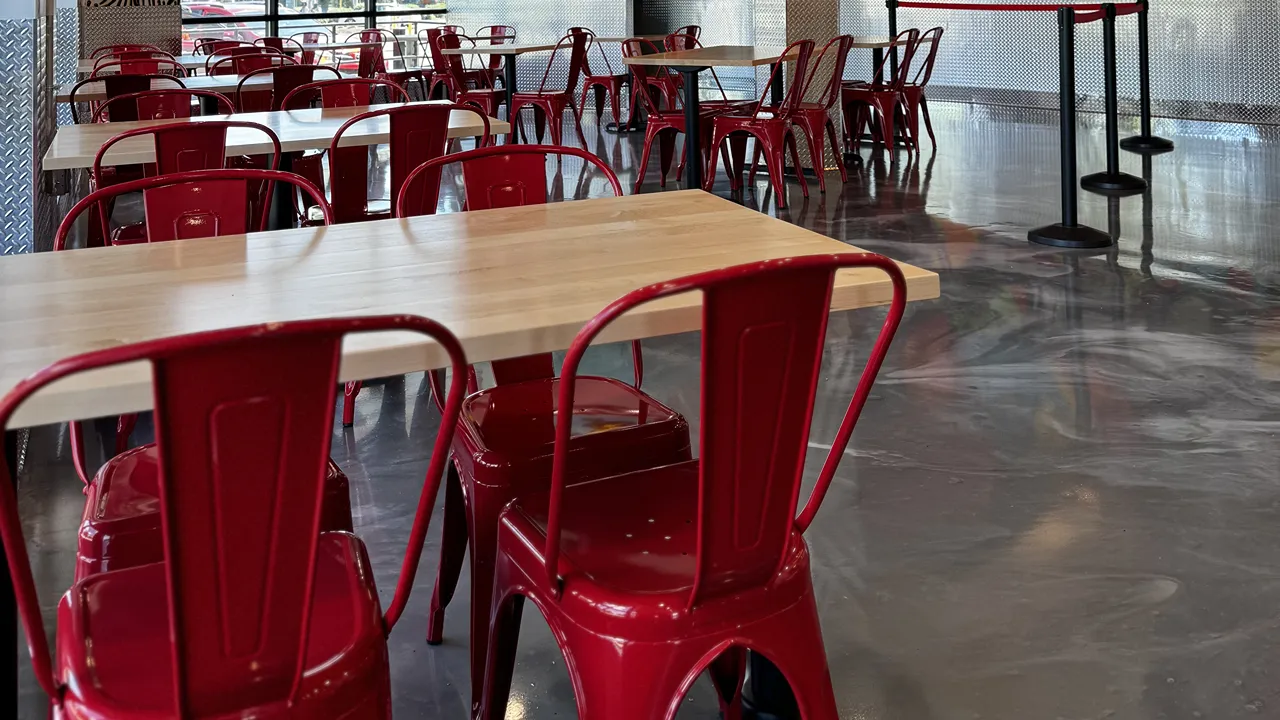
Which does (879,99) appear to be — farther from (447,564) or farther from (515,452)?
(515,452)

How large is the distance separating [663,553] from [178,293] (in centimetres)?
83

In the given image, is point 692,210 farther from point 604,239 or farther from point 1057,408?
point 1057,408

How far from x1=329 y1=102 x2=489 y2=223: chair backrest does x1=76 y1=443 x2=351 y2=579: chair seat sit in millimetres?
1969

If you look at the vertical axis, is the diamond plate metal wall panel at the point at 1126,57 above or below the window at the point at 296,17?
below

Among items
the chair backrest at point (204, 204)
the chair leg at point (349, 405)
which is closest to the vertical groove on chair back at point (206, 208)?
the chair backrest at point (204, 204)

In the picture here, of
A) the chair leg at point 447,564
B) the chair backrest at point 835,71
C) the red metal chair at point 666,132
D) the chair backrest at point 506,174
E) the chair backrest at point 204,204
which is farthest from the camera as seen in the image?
the red metal chair at point 666,132

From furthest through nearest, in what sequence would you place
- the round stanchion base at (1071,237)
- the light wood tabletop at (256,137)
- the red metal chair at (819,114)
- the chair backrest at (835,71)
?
the red metal chair at (819,114), the chair backrest at (835,71), the round stanchion base at (1071,237), the light wood tabletop at (256,137)

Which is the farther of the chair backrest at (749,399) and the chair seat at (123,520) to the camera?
the chair seat at (123,520)

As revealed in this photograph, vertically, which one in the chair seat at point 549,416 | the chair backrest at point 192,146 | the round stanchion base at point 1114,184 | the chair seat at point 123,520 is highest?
the chair backrest at point 192,146

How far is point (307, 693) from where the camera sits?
1.34 metres

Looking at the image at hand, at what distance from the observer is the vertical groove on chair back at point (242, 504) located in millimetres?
1172

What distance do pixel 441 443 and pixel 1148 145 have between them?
7912 millimetres

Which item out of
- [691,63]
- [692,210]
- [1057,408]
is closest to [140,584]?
[692,210]

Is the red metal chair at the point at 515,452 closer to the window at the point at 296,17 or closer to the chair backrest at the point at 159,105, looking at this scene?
the chair backrest at the point at 159,105
